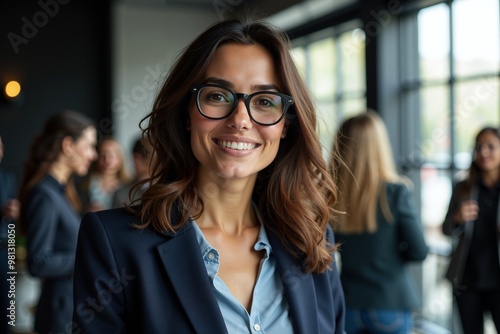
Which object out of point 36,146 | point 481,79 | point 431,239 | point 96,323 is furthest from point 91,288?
point 431,239

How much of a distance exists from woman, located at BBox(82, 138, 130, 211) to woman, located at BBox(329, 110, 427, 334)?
2521 millimetres

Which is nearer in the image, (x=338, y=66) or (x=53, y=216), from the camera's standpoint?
(x=53, y=216)

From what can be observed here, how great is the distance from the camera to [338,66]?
18.8 ft

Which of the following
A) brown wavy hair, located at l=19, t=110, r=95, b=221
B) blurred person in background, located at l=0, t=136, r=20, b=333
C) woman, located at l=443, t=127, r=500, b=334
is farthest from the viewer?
blurred person in background, located at l=0, t=136, r=20, b=333

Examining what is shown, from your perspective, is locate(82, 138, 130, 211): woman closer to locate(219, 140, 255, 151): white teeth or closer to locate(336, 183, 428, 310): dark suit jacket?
locate(336, 183, 428, 310): dark suit jacket

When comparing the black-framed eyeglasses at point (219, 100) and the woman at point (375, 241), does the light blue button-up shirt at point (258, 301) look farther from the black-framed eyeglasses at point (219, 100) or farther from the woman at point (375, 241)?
the woman at point (375, 241)

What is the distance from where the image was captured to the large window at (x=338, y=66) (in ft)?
17.5

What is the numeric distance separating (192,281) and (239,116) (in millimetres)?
365

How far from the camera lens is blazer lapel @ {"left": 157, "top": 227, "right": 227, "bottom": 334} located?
1.23 meters

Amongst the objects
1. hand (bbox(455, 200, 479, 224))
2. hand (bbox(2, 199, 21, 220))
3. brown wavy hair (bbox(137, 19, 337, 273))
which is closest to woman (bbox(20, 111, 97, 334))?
hand (bbox(2, 199, 21, 220))

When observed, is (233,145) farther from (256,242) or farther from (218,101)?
(256,242)

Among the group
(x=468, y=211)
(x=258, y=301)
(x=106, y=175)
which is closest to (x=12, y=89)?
(x=106, y=175)

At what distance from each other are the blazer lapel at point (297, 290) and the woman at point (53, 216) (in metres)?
1.74

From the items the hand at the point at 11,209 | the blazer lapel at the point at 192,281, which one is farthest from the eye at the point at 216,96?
the hand at the point at 11,209
